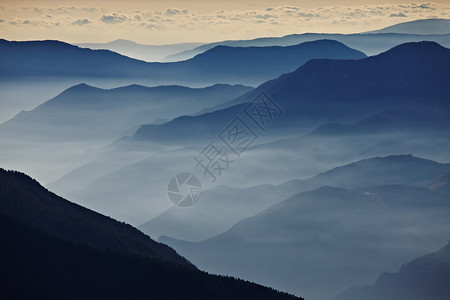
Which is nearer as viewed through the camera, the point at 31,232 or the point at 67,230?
the point at 31,232

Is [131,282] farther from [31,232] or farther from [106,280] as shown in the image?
[31,232]

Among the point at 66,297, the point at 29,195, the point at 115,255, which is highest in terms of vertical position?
the point at 29,195

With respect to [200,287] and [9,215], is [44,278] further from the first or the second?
[200,287]

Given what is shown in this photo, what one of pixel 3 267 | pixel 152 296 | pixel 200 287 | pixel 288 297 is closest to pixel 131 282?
pixel 152 296

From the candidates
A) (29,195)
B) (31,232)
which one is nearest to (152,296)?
(31,232)

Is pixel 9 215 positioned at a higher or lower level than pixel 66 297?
higher

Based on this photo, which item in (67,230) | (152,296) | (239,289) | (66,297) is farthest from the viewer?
(67,230)

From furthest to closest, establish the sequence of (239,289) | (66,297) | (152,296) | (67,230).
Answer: (67,230)
(239,289)
(152,296)
(66,297)
